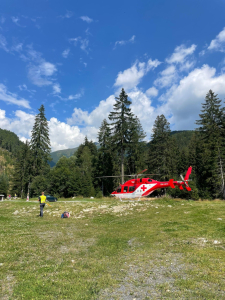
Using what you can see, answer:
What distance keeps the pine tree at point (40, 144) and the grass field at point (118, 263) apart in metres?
36.7

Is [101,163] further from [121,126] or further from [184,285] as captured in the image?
[184,285]

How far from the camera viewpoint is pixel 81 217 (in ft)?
52.4

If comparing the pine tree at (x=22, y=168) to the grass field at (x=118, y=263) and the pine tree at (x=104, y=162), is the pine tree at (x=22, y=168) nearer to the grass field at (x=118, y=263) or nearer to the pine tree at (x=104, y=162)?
the pine tree at (x=104, y=162)

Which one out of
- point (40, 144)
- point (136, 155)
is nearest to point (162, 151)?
point (136, 155)

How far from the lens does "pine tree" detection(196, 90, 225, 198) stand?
3497 centimetres

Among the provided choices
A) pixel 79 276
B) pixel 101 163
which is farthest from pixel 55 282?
pixel 101 163

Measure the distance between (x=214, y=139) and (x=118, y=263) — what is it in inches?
1449

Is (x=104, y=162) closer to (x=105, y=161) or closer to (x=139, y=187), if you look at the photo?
(x=105, y=161)

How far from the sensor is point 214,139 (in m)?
36.4

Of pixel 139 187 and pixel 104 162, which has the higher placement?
pixel 104 162

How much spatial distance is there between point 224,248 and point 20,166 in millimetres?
67284

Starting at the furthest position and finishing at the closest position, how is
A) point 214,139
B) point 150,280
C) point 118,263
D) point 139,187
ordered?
point 214,139 → point 139,187 → point 118,263 → point 150,280

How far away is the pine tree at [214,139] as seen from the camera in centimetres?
3497

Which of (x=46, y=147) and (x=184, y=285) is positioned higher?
(x=46, y=147)
